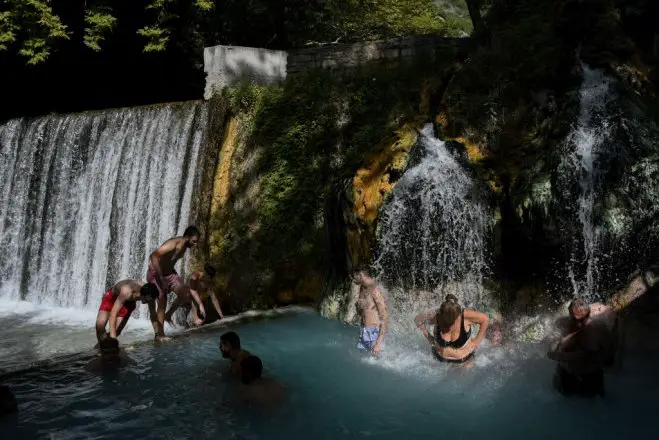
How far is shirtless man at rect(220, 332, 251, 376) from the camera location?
5.59 m

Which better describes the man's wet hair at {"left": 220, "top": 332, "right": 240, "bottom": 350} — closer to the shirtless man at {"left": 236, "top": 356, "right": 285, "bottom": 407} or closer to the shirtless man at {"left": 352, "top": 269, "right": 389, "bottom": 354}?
the shirtless man at {"left": 236, "top": 356, "right": 285, "bottom": 407}

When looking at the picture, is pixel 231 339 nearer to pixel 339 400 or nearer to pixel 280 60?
pixel 339 400

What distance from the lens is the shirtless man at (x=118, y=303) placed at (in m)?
7.03

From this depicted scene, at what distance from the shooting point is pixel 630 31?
880 cm

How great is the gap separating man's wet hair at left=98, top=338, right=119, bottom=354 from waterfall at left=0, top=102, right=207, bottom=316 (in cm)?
415

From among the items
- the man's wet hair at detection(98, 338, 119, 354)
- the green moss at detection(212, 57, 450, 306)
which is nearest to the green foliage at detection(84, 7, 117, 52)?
the green moss at detection(212, 57, 450, 306)

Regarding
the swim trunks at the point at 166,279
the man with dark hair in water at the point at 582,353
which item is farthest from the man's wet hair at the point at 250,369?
the swim trunks at the point at 166,279

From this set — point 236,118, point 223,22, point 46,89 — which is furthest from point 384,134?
point 46,89

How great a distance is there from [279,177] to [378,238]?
120 inches

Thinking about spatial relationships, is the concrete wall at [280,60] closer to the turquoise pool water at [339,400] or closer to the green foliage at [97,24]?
the turquoise pool water at [339,400]

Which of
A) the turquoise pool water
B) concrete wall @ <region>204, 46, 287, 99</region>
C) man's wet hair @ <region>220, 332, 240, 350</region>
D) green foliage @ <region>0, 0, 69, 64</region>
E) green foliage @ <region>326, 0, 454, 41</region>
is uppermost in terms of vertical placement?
green foliage @ <region>326, 0, 454, 41</region>

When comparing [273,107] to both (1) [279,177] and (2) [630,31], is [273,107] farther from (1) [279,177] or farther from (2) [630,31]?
(2) [630,31]

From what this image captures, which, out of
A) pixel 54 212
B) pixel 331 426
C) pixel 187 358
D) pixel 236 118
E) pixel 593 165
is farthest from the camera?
pixel 54 212

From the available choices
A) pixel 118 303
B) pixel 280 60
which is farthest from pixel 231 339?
pixel 280 60
